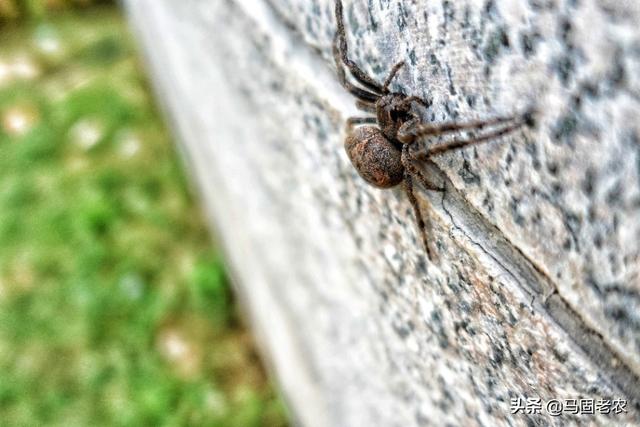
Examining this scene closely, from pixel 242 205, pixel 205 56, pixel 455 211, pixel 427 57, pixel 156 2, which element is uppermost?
pixel 156 2

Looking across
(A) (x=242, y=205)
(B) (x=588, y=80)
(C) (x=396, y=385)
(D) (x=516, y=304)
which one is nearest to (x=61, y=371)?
(A) (x=242, y=205)

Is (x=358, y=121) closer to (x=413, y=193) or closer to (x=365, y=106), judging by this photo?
(x=365, y=106)

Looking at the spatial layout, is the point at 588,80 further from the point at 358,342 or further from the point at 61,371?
the point at 61,371

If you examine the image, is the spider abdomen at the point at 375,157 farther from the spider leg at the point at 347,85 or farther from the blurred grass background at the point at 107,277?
the blurred grass background at the point at 107,277

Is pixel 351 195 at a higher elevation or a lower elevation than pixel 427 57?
lower

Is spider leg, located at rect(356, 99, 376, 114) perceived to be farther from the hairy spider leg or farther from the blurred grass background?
the blurred grass background

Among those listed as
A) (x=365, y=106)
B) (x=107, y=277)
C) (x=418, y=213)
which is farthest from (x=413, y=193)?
(x=107, y=277)

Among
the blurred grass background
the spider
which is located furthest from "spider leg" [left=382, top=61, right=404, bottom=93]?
the blurred grass background
